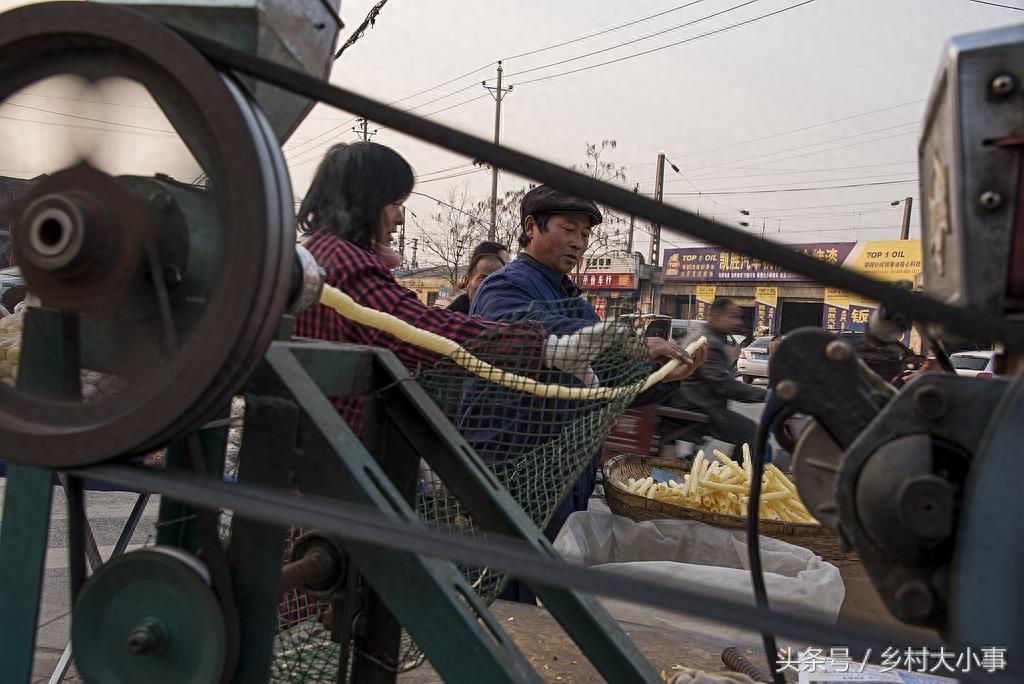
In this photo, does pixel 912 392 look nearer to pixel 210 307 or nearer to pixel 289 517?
pixel 289 517

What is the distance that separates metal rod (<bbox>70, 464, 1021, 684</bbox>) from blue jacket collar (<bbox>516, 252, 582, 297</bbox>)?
206cm

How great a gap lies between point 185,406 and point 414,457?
69 cm

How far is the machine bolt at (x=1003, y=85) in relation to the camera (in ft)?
3.02

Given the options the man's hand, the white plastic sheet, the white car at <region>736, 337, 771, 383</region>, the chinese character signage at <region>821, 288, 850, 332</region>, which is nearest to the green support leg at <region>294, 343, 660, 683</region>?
the man's hand

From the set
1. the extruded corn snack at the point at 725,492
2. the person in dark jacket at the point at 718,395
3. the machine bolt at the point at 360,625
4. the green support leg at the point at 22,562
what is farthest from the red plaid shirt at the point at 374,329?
the person in dark jacket at the point at 718,395

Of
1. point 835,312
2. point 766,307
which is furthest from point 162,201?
point 766,307

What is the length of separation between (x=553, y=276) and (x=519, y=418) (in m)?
1.18

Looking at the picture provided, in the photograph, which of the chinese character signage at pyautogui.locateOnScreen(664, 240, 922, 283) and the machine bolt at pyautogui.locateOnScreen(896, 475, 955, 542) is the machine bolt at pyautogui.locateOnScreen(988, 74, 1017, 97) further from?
the chinese character signage at pyautogui.locateOnScreen(664, 240, 922, 283)

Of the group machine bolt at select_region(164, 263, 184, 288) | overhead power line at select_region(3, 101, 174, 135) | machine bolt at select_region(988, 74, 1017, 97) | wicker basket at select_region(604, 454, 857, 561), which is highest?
machine bolt at select_region(988, 74, 1017, 97)

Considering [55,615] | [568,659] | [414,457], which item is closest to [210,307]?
[414,457]

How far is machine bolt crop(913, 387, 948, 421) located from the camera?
3.11 feet

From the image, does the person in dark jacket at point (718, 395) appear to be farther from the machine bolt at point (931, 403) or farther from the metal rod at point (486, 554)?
the metal rod at point (486, 554)

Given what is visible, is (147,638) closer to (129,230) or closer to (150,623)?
(150,623)

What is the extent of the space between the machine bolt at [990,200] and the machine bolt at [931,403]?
215 millimetres
